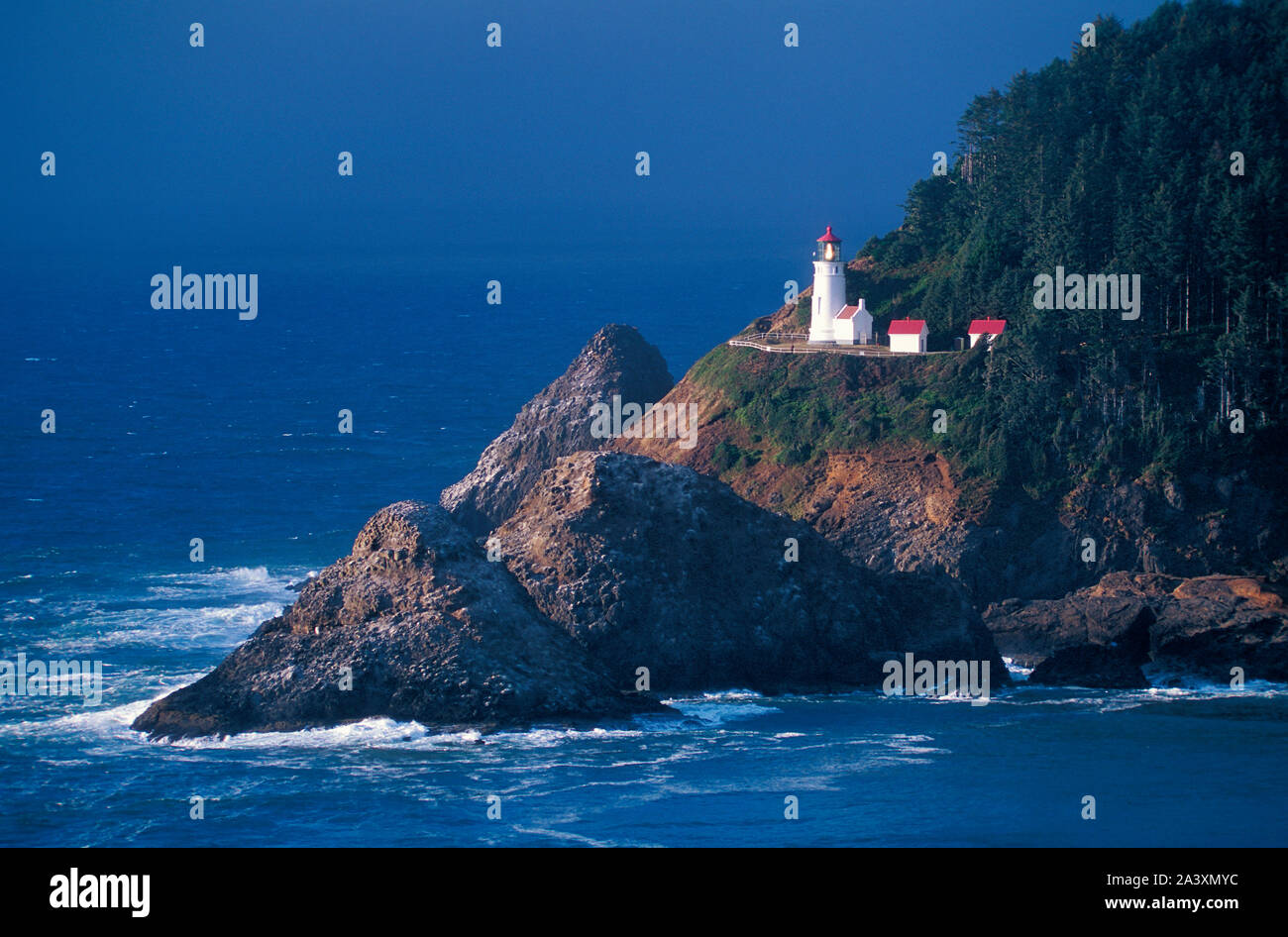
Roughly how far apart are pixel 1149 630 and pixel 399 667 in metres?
29.4

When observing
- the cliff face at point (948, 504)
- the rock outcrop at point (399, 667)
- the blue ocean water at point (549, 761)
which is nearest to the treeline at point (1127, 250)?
the cliff face at point (948, 504)

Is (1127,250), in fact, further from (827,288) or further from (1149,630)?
(1149,630)

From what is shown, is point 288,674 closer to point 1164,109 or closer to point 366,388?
point 1164,109

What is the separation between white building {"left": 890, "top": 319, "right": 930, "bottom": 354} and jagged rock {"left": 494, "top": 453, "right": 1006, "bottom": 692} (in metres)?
22.3

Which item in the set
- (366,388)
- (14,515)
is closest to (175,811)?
(14,515)

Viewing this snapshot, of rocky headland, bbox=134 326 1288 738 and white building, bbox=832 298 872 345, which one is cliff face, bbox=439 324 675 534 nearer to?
rocky headland, bbox=134 326 1288 738

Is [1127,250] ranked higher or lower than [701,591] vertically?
higher

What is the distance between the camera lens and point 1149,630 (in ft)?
205

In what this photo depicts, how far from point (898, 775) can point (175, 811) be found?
21.6m

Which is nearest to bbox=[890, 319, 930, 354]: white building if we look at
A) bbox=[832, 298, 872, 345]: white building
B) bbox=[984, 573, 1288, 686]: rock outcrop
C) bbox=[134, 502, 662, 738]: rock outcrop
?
bbox=[832, 298, 872, 345]: white building

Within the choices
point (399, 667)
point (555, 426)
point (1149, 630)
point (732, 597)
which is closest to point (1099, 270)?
point (1149, 630)

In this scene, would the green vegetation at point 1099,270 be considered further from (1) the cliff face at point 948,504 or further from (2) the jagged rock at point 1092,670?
(2) the jagged rock at point 1092,670

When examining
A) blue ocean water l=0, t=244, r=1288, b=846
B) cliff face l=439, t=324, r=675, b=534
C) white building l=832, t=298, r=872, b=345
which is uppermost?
white building l=832, t=298, r=872, b=345

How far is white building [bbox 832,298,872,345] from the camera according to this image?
8506cm
